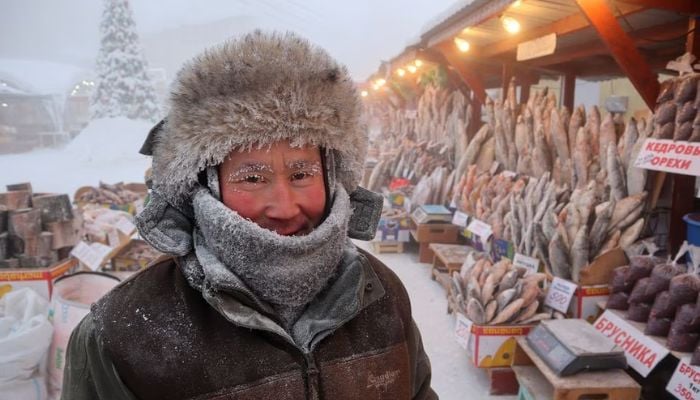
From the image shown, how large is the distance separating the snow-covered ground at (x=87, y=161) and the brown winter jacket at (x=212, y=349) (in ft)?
32.0

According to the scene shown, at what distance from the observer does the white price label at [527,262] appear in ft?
11.3

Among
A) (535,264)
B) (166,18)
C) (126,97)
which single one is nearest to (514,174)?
(535,264)

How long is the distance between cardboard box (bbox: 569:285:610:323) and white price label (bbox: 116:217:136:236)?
13.4ft

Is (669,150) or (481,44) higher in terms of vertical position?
(481,44)

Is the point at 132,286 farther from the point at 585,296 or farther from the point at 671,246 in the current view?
the point at 671,246

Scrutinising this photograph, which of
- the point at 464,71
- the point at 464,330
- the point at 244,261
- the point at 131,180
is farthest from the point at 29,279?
the point at 131,180

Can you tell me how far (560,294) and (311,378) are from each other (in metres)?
2.57

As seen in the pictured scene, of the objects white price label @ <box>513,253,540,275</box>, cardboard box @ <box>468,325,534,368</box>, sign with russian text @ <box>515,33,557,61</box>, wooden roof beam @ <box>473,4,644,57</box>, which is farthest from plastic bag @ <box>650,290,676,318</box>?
sign with russian text @ <box>515,33,557,61</box>

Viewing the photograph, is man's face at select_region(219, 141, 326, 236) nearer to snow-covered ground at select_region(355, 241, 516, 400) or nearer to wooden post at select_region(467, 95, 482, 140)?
snow-covered ground at select_region(355, 241, 516, 400)

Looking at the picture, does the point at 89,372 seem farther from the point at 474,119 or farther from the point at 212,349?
the point at 474,119

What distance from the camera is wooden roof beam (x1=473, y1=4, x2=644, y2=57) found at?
3.22 meters

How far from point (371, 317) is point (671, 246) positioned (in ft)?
8.80

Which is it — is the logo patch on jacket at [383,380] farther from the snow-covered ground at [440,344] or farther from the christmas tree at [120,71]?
the christmas tree at [120,71]

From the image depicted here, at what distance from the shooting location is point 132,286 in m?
1.04
